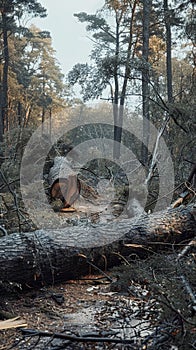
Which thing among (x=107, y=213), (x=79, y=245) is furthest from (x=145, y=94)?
(x=79, y=245)

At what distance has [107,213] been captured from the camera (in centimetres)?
554

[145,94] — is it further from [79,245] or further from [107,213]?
[79,245]

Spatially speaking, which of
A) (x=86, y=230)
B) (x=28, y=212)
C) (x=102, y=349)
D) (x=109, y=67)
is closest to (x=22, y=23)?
(x=109, y=67)

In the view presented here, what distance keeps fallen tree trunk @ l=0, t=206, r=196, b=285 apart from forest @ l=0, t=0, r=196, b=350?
1 centimetres

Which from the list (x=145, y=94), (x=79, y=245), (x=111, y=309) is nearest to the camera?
(x=111, y=309)

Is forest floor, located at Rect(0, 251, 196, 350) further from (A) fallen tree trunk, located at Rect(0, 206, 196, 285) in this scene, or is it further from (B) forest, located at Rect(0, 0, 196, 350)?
(A) fallen tree trunk, located at Rect(0, 206, 196, 285)

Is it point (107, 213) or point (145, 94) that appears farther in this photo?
point (145, 94)

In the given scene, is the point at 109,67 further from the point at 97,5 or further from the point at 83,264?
the point at 97,5

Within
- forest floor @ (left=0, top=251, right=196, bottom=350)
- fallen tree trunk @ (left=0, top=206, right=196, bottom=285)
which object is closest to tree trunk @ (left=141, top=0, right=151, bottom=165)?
fallen tree trunk @ (left=0, top=206, right=196, bottom=285)

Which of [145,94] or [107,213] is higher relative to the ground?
[145,94]

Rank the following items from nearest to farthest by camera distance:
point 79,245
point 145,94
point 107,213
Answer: point 79,245
point 107,213
point 145,94

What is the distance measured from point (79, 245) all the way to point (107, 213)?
2.46 meters

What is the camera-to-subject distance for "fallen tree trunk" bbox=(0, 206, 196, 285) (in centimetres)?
281

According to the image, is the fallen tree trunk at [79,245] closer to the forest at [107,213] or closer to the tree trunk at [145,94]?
the forest at [107,213]
